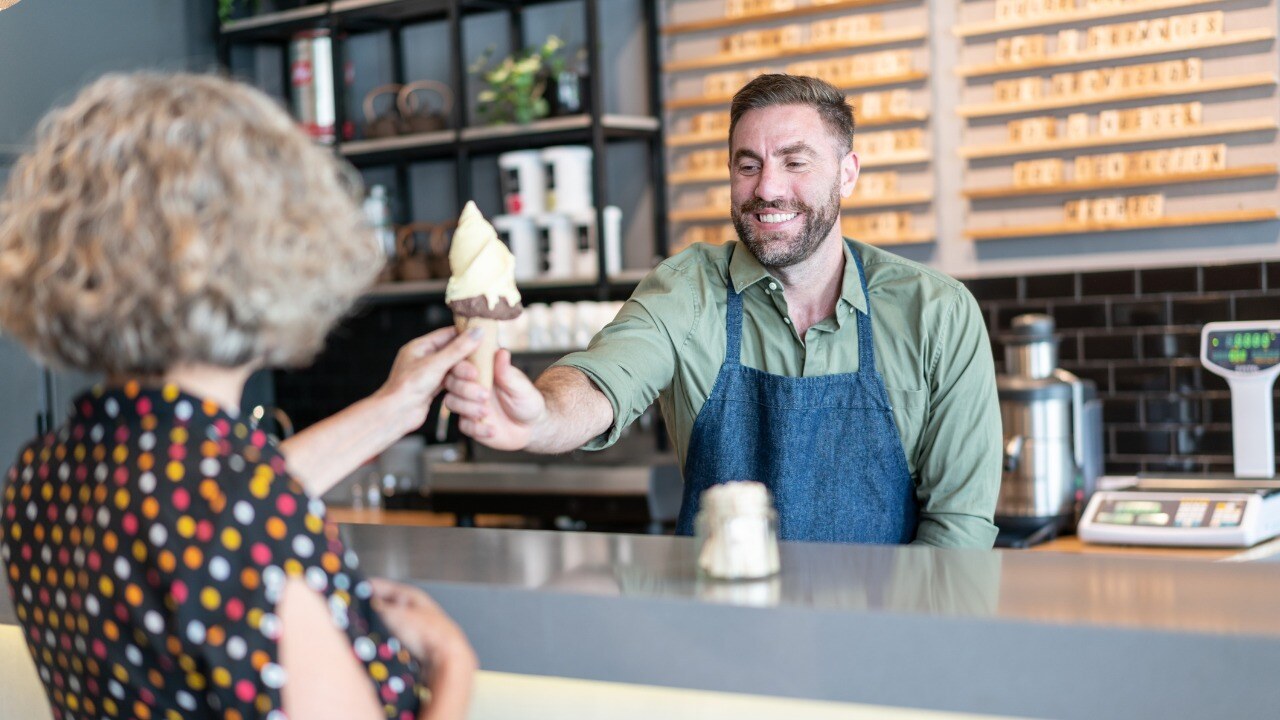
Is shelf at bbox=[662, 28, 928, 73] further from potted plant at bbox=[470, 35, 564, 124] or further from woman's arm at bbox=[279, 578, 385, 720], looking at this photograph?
woman's arm at bbox=[279, 578, 385, 720]

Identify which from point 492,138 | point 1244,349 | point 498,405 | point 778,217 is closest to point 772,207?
point 778,217

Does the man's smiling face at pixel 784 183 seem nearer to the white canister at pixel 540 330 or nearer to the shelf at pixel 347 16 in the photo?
the white canister at pixel 540 330

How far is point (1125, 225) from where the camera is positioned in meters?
3.92

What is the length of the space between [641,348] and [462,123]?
284 centimetres

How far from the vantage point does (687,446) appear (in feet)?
7.38

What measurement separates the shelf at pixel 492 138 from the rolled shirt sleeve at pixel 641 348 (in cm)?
233

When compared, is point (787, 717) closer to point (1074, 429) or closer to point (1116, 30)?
point (1074, 429)

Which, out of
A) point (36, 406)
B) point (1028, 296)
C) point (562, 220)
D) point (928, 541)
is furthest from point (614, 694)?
point (36, 406)

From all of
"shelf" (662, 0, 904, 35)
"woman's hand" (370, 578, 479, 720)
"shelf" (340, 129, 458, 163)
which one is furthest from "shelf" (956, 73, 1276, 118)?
"woman's hand" (370, 578, 479, 720)

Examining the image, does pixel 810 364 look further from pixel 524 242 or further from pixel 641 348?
pixel 524 242

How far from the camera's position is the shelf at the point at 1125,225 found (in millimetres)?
3752

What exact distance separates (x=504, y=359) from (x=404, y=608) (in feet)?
2.00

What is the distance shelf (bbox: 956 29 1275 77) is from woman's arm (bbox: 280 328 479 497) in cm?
297

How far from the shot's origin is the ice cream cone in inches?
59.1
